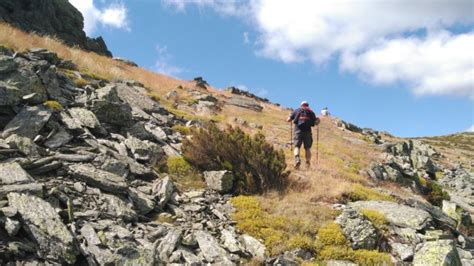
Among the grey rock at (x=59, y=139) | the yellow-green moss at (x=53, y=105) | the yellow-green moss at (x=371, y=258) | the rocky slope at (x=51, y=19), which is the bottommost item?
the yellow-green moss at (x=371, y=258)

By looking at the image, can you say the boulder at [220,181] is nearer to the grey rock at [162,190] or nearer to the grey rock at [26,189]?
the grey rock at [162,190]

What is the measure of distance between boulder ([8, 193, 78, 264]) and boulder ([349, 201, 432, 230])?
26.7ft

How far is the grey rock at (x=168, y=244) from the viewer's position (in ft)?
28.5

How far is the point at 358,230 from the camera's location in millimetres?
11109

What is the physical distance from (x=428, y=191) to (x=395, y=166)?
2.02 meters

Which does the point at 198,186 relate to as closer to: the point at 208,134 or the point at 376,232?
the point at 208,134

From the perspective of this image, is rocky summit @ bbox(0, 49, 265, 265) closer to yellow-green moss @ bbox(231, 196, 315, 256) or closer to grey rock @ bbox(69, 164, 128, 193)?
grey rock @ bbox(69, 164, 128, 193)

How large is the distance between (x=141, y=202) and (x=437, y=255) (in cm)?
666

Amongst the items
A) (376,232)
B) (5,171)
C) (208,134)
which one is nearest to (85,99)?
(208,134)

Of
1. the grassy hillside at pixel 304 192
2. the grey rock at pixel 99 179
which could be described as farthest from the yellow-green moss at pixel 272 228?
the grey rock at pixel 99 179

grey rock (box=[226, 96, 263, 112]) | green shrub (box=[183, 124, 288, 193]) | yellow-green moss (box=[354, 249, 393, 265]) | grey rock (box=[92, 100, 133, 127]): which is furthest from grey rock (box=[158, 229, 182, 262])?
grey rock (box=[226, 96, 263, 112])

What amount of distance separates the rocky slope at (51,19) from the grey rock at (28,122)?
99.8ft

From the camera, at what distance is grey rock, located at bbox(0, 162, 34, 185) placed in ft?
28.5

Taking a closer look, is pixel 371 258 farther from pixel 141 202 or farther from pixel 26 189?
pixel 26 189
